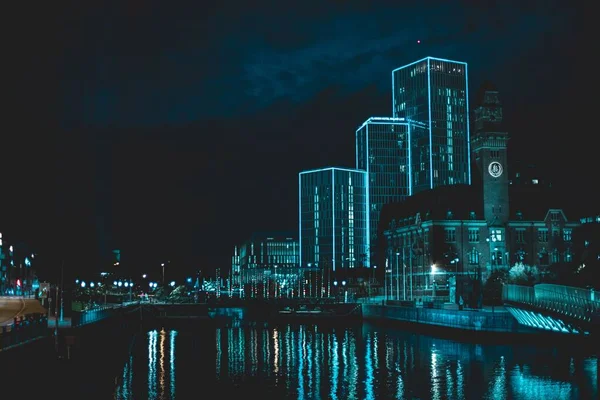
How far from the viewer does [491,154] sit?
15288 cm

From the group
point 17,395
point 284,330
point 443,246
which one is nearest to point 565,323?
point 17,395

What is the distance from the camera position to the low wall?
266 feet

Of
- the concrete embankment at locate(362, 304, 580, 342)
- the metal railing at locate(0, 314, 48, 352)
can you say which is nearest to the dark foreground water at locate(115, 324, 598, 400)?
the concrete embankment at locate(362, 304, 580, 342)

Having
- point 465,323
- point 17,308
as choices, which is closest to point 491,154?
point 465,323

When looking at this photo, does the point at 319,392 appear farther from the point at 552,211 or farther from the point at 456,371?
the point at 552,211

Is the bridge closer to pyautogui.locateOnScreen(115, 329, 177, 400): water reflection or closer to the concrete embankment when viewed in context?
the concrete embankment

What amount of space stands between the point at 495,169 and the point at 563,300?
→ 100090 millimetres

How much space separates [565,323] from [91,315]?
4733 centimetres

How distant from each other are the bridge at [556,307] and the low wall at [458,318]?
4.56 metres

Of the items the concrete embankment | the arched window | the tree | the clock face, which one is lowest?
the concrete embankment

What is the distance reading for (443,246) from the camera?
155 metres

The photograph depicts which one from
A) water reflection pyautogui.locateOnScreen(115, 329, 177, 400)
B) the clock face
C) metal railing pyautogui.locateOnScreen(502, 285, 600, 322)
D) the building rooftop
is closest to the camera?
water reflection pyautogui.locateOnScreen(115, 329, 177, 400)

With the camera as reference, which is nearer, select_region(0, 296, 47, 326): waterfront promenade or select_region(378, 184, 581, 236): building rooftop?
select_region(0, 296, 47, 326): waterfront promenade

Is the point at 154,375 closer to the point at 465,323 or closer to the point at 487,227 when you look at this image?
the point at 465,323
